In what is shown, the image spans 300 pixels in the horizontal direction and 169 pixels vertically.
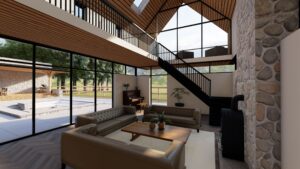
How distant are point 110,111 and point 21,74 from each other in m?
3.24

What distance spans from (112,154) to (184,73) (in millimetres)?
5798

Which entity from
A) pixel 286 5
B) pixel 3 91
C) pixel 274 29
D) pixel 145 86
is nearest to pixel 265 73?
pixel 274 29

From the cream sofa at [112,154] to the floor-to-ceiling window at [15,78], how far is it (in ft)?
9.93

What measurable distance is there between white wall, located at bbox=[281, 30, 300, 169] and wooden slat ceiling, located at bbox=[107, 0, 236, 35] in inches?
233

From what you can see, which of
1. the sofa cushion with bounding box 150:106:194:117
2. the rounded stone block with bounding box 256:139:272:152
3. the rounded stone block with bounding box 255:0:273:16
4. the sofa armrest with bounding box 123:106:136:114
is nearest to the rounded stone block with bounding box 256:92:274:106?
the rounded stone block with bounding box 256:139:272:152

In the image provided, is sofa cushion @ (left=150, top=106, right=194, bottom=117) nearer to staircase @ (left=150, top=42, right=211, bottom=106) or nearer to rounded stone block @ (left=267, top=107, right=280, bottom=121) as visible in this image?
staircase @ (left=150, top=42, right=211, bottom=106)

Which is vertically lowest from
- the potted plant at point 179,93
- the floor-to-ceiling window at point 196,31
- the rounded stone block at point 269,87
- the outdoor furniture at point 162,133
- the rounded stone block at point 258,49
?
the outdoor furniture at point 162,133

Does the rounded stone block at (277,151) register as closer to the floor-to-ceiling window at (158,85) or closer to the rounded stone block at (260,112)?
the rounded stone block at (260,112)

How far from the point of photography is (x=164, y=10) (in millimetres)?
9719

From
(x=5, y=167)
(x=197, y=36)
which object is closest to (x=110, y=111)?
(x=5, y=167)

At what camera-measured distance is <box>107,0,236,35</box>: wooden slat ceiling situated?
7.27m

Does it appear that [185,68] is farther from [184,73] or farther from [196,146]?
[196,146]

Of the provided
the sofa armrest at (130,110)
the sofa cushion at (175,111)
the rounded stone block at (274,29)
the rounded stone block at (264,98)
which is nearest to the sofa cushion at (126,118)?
the sofa armrest at (130,110)

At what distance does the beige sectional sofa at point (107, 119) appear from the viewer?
3822 mm
